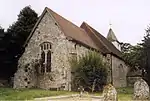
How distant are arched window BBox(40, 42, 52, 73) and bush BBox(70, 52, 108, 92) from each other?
3.42 metres

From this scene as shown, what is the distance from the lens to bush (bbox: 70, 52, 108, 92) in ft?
104

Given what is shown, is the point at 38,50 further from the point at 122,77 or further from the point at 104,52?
the point at 122,77

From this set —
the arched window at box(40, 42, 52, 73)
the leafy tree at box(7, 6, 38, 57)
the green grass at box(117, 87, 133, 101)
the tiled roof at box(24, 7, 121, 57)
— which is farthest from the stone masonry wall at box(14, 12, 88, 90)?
the green grass at box(117, 87, 133, 101)

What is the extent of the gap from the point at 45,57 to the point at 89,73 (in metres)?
6.46

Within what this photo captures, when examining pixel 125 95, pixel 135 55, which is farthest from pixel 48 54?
pixel 125 95

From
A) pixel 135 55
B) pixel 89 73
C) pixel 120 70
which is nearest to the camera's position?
pixel 89 73

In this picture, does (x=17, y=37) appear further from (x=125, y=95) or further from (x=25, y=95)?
(x=125, y=95)

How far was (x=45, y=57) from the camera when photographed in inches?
1393

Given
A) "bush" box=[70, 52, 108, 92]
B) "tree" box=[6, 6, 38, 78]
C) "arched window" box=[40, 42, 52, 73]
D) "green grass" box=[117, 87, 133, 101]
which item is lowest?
"green grass" box=[117, 87, 133, 101]

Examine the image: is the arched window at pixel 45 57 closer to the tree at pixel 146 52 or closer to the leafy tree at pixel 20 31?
the leafy tree at pixel 20 31

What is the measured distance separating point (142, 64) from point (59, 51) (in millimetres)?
9519

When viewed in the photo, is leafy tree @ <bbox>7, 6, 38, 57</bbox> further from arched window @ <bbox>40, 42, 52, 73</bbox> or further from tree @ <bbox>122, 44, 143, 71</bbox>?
tree @ <bbox>122, 44, 143, 71</bbox>

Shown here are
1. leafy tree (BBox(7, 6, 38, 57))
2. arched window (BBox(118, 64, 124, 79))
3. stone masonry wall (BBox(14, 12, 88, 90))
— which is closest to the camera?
stone masonry wall (BBox(14, 12, 88, 90))

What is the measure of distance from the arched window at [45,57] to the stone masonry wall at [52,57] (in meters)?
0.46
